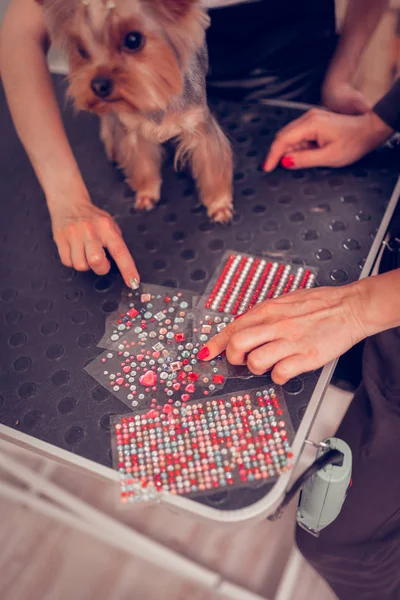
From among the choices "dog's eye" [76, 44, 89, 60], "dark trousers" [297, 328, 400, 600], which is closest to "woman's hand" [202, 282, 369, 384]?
"dark trousers" [297, 328, 400, 600]

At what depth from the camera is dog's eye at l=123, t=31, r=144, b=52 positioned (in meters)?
0.71

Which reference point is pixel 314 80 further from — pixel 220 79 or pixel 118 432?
pixel 118 432

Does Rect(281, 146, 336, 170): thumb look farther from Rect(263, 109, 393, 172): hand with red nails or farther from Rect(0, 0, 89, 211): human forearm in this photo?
Rect(0, 0, 89, 211): human forearm

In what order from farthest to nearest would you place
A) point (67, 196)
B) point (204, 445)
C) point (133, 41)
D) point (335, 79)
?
1. point (335, 79)
2. point (67, 196)
3. point (133, 41)
4. point (204, 445)

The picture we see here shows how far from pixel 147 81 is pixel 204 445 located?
0.53 meters

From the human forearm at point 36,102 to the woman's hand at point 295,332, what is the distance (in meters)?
0.39

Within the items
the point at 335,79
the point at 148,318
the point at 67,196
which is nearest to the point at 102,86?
the point at 67,196

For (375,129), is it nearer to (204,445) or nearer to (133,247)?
(133,247)

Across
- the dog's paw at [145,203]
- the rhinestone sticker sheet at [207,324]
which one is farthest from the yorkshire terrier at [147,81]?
the rhinestone sticker sheet at [207,324]

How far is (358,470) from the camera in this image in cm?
78

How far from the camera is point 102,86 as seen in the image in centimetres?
75

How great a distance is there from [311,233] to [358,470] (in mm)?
384

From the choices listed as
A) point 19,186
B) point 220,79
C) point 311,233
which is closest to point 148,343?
point 311,233

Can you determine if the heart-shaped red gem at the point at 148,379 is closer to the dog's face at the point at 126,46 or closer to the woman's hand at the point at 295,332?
the woman's hand at the point at 295,332
